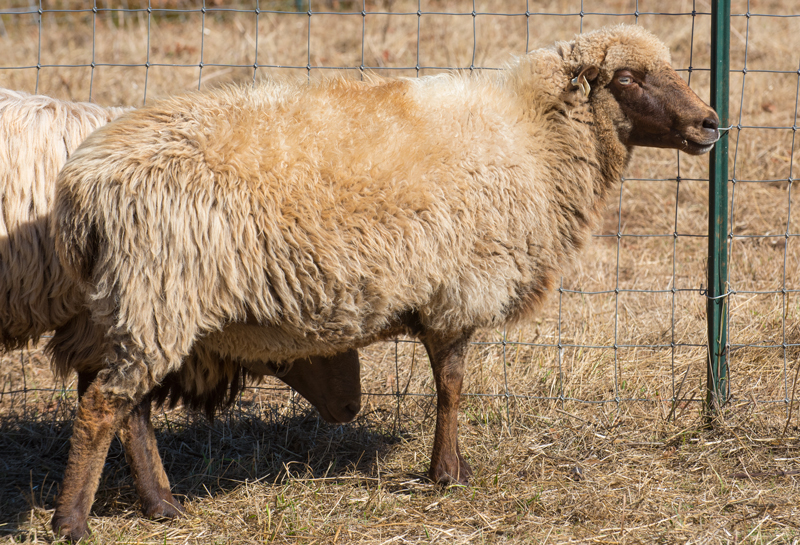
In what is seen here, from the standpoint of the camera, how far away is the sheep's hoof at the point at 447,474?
3.20 metres

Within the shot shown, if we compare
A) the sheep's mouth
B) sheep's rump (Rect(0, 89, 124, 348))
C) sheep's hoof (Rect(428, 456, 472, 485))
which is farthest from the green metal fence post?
sheep's rump (Rect(0, 89, 124, 348))

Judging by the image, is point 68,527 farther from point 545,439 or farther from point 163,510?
point 545,439

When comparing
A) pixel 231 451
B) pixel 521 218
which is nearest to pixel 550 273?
pixel 521 218

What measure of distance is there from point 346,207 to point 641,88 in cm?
132

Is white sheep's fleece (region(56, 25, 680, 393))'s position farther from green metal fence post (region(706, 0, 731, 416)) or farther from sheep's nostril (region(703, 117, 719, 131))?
green metal fence post (region(706, 0, 731, 416))

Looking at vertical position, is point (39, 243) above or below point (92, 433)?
above

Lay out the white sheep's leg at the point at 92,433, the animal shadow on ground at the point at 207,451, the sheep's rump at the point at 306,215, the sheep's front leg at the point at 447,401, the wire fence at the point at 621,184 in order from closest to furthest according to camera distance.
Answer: the sheep's rump at the point at 306,215
the white sheep's leg at the point at 92,433
the sheep's front leg at the point at 447,401
the animal shadow on ground at the point at 207,451
the wire fence at the point at 621,184

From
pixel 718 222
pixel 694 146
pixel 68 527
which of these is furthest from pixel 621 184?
pixel 68 527

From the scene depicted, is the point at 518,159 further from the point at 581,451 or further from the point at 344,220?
the point at 581,451

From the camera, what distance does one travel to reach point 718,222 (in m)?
3.50

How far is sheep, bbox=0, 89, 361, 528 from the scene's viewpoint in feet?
9.53

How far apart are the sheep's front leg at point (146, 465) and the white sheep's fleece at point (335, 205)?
432mm

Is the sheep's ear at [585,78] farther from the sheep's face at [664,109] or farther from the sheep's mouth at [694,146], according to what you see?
the sheep's mouth at [694,146]

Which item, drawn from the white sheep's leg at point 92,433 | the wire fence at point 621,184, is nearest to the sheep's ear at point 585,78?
the wire fence at point 621,184
